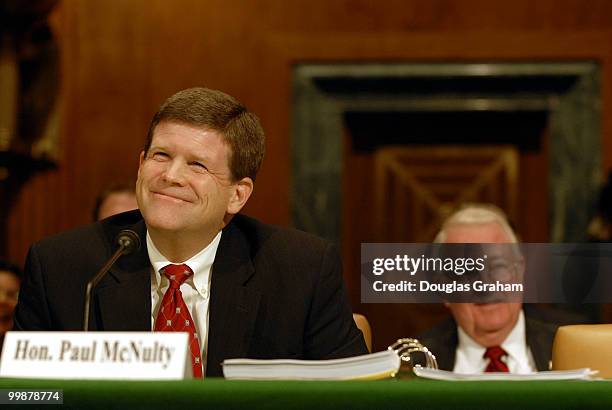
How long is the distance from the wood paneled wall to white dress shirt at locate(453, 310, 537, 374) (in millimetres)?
2182

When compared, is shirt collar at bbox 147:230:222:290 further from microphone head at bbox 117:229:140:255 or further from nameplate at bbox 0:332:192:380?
nameplate at bbox 0:332:192:380

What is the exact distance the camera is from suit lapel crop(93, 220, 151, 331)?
2.25m

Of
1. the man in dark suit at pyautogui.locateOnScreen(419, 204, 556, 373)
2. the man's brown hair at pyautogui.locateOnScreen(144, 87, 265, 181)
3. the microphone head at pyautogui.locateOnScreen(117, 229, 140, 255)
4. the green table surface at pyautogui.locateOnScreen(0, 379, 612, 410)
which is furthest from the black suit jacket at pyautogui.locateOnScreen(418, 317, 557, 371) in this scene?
the green table surface at pyautogui.locateOnScreen(0, 379, 612, 410)

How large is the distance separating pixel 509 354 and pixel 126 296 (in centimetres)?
110

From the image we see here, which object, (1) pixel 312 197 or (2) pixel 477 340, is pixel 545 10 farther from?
(2) pixel 477 340

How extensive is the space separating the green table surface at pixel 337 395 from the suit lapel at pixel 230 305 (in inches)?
27.3

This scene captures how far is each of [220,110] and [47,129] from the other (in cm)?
280

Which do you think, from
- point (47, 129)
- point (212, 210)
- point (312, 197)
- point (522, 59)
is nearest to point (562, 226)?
point (522, 59)

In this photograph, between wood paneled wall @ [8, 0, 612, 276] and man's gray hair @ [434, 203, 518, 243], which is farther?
wood paneled wall @ [8, 0, 612, 276]

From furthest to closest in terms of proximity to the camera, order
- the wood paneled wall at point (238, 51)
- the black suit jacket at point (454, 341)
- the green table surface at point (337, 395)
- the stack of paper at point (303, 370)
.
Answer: the wood paneled wall at point (238, 51) → the black suit jacket at point (454, 341) → the stack of paper at point (303, 370) → the green table surface at point (337, 395)

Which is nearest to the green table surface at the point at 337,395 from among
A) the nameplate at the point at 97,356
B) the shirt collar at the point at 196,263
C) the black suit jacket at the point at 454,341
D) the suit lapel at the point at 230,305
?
the nameplate at the point at 97,356

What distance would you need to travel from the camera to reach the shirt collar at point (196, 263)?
2.35m

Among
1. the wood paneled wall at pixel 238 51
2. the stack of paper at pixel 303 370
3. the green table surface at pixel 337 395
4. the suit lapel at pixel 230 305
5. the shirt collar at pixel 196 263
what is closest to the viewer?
the green table surface at pixel 337 395

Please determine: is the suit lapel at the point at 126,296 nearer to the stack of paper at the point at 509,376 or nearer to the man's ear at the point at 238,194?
the man's ear at the point at 238,194
